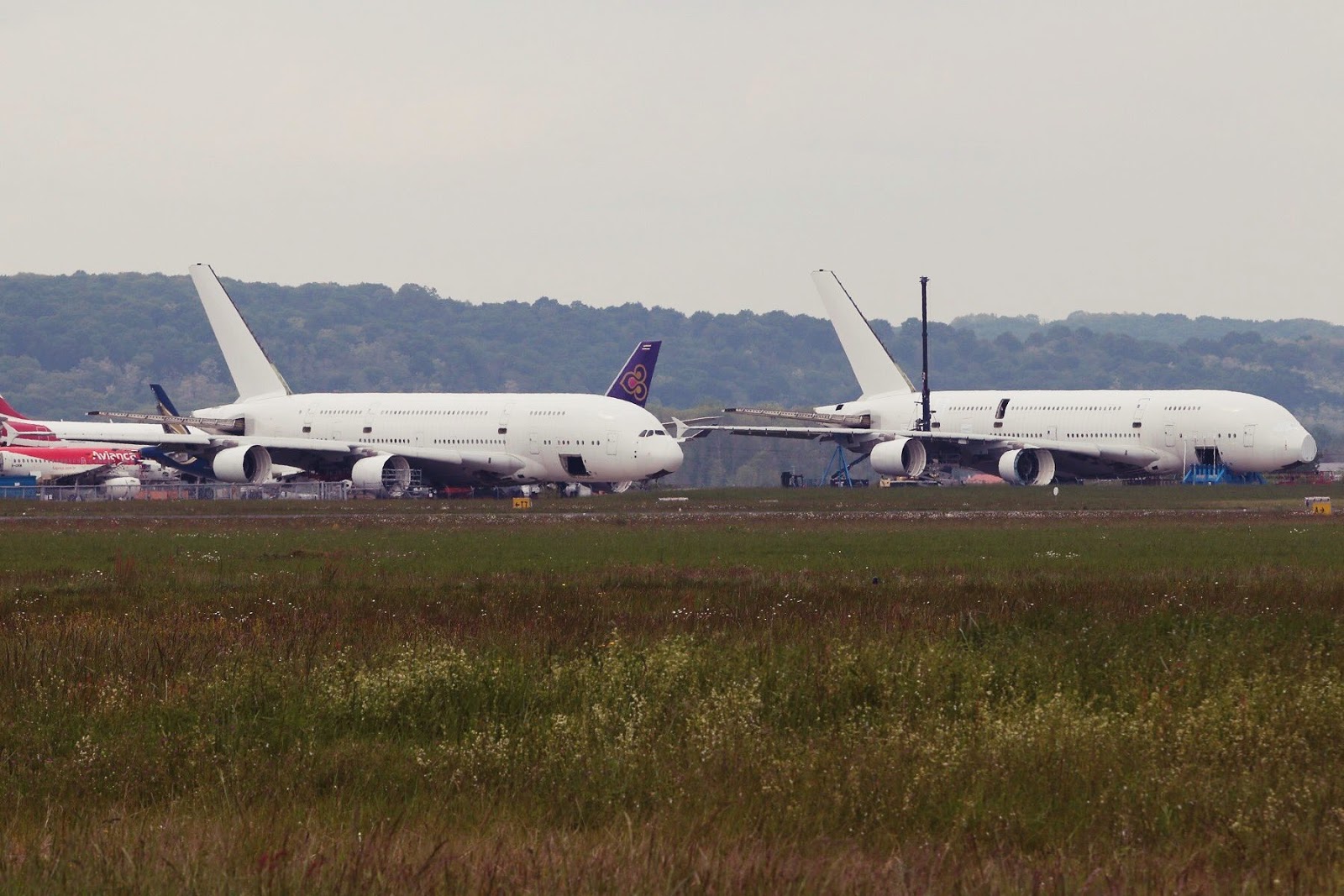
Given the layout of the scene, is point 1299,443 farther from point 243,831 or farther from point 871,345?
point 243,831

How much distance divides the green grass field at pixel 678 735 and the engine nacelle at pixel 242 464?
181 ft

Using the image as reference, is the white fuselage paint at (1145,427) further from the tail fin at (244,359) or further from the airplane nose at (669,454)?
the tail fin at (244,359)

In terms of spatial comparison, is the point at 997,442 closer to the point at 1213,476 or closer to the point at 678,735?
the point at 1213,476

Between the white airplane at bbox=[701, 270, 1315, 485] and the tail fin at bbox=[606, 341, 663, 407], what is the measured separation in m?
7.80

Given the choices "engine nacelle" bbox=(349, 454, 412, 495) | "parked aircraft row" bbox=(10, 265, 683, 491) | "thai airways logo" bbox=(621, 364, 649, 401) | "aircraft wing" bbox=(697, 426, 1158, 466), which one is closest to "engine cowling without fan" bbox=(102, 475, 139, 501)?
"parked aircraft row" bbox=(10, 265, 683, 491)

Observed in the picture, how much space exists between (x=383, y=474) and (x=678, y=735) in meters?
71.4

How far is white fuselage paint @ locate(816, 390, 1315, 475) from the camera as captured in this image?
282 ft

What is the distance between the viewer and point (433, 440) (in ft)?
284

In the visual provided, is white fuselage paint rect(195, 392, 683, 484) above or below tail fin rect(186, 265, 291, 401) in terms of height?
below

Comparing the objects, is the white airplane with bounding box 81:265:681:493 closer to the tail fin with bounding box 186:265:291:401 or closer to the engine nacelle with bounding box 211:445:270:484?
the engine nacelle with bounding box 211:445:270:484

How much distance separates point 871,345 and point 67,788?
99.1 m

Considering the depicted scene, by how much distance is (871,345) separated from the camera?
10962 centimetres

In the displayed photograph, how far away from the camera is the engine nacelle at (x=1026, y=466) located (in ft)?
296

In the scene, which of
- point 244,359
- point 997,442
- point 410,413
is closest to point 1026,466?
point 997,442
